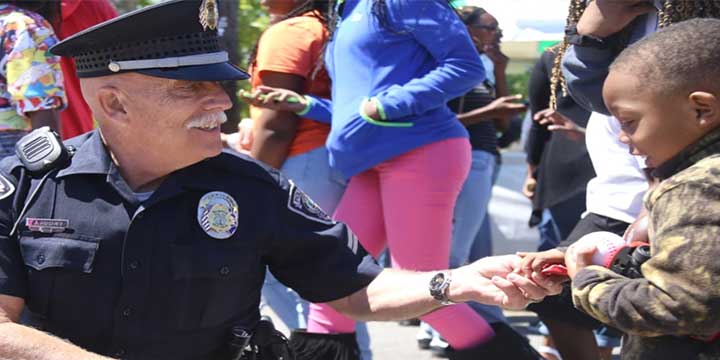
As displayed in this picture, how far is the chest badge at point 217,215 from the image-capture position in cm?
255

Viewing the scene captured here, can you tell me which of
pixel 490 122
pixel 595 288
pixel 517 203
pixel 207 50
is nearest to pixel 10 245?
pixel 207 50

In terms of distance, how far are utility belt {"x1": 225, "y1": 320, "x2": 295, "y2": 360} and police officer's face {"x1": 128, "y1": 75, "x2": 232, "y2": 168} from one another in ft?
1.44

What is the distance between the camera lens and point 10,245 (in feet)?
7.98

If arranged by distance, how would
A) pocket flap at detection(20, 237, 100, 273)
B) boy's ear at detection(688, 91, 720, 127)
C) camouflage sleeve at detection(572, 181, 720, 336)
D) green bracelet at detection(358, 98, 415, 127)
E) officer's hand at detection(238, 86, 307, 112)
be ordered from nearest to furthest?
camouflage sleeve at detection(572, 181, 720, 336), boy's ear at detection(688, 91, 720, 127), pocket flap at detection(20, 237, 100, 273), green bracelet at detection(358, 98, 415, 127), officer's hand at detection(238, 86, 307, 112)

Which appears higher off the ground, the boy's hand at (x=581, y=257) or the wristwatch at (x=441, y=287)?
the boy's hand at (x=581, y=257)

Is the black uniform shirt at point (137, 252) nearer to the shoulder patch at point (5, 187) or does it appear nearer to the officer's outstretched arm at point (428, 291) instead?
the shoulder patch at point (5, 187)

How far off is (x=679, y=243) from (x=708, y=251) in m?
0.06

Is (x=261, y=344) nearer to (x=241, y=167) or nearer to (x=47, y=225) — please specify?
(x=241, y=167)

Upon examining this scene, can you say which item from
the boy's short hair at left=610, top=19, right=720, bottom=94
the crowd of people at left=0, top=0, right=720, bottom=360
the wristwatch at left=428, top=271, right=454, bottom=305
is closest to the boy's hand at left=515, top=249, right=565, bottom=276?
the crowd of people at left=0, top=0, right=720, bottom=360

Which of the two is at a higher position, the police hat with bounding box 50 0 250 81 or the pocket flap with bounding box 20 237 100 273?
the police hat with bounding box 50 0 250 81

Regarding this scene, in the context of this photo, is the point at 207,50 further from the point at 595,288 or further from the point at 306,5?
the point at 306,5

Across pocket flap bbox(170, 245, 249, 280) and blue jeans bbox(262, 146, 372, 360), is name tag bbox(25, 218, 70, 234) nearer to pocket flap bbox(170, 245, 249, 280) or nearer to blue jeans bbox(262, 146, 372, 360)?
pocket flap bbox(170, 245, 249, 280)

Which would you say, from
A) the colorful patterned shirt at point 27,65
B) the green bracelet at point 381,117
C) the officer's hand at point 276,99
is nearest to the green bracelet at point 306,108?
the officer's hand at point 276,99

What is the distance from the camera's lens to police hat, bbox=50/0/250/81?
8.09 feet
